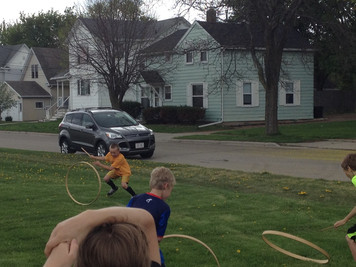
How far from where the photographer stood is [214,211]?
9664 mm

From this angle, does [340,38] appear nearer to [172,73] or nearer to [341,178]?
[341,178]

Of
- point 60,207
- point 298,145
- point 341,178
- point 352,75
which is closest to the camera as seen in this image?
point 60,207

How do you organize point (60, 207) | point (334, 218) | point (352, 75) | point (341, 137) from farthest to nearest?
point (352, 75) < point (341, 137) < point (60, 207) < point (334, 218)

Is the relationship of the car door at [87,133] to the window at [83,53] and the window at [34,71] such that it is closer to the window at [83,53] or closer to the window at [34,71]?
the window at [83,53]

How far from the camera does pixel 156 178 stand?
203 inches

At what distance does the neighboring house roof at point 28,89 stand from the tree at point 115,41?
1014 inches

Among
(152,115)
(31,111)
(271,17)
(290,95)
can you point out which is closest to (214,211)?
(271,17)

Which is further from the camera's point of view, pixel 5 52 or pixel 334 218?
pixel 5 52

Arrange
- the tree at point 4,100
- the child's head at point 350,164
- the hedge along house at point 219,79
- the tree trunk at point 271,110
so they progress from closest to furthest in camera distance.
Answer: the child's head at point 350,164 < the tree trunk at point 271,110 < the hedge along house at point 219,79 < the tree at point 4,100

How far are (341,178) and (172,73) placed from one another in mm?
27891

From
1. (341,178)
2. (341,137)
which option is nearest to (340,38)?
(341,137)

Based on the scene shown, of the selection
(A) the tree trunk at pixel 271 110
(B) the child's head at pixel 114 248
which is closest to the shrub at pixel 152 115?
(A) the tree trunk at pixel 271 110

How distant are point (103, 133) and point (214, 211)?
37.8 ft

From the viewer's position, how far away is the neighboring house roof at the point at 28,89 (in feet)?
199
